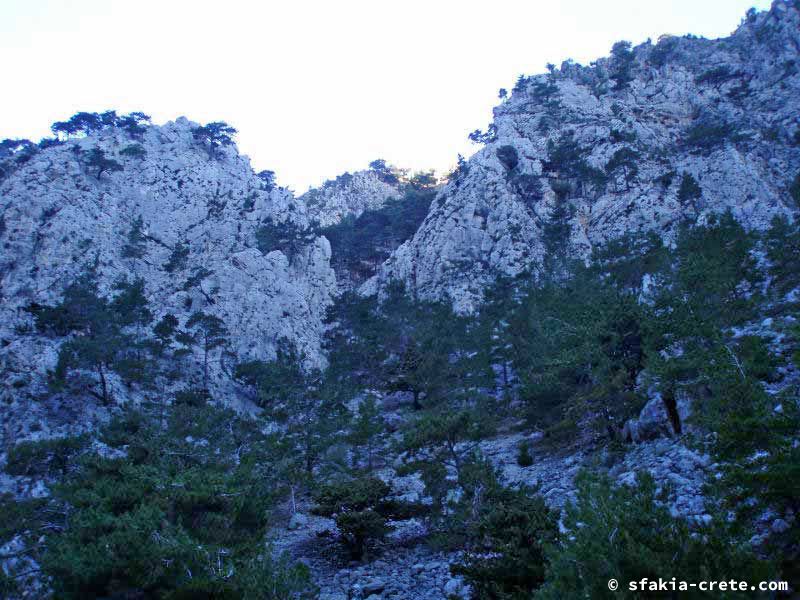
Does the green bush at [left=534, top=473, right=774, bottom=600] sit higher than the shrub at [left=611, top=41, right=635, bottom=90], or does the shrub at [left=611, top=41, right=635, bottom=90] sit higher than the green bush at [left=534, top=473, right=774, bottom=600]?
the shrub at [left=611, top=41, right=635, bottom=90]

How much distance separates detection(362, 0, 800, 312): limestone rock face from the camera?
223 feet

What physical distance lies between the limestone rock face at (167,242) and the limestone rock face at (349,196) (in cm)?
2143

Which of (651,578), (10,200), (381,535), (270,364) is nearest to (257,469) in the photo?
(381,535)

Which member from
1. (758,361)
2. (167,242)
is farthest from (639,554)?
(167,242)

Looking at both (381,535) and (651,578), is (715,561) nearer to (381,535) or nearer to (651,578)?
(651,578)

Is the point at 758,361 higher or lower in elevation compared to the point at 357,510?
higher

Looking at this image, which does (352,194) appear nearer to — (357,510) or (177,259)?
(177,259)

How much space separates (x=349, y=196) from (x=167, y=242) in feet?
161

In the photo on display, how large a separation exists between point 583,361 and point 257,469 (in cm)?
2074

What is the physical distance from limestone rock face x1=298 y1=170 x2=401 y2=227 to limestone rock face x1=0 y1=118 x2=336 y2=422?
21427 mm

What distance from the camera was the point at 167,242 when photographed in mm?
73188

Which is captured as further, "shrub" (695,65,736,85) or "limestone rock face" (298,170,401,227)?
"limestone rock face" (298,170,401,227)

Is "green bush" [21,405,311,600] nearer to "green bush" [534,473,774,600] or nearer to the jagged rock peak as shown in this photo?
"green bush" [534,473,774,600]

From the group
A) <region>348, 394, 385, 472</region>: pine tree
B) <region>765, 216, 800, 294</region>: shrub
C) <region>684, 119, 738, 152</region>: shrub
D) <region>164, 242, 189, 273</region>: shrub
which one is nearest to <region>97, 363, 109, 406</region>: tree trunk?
<region>348, 394, 385, 472</region>: pine tree
